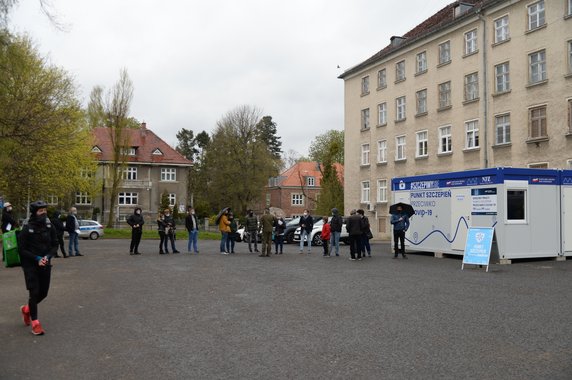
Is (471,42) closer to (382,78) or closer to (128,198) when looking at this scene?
(382,78)

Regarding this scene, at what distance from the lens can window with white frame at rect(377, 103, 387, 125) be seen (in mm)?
45656

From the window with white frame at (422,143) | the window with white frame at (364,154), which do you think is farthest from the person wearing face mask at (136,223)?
the window with white frame at (364,154)

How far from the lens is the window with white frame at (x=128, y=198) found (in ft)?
223

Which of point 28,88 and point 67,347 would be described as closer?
point 67,347

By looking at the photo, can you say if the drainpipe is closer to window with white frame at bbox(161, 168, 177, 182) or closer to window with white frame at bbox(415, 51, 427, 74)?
window with white frame at bbox(415, 51, 427, 74)

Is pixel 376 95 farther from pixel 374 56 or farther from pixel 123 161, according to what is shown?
pixel 123 161

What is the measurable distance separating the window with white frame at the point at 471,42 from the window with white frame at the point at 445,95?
2574 millimetres

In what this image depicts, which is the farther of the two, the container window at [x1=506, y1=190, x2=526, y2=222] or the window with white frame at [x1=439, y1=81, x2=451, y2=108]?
the window with white frame at [x1=439, y1=81, x2=451, y2=108]

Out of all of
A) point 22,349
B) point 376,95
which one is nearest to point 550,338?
point 22,349

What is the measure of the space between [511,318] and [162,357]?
5.22 metres

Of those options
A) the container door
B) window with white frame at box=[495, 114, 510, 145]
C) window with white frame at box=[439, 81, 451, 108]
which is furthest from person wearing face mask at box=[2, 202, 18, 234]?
window with white frame at box=[439, 81, 451, 108]

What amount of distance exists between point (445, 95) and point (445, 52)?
3024 mm

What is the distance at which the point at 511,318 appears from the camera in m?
8.50

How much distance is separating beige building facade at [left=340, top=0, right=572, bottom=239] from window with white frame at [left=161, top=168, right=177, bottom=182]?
2808cm
